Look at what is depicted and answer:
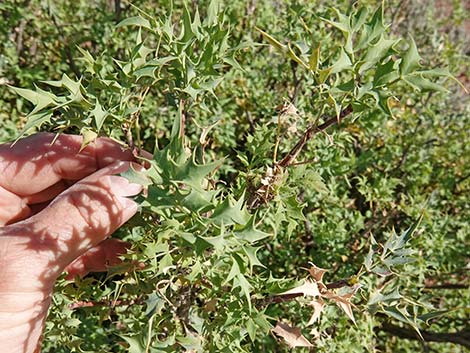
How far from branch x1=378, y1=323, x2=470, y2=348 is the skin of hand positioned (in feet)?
5.23

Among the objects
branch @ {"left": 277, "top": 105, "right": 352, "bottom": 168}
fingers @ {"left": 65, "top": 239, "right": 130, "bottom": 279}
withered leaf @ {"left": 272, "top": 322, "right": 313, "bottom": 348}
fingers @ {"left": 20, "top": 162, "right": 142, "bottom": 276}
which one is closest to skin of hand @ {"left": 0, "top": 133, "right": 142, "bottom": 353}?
fingers @ {"left": 20, "top": 162, "right": 142, "bottom": 276}

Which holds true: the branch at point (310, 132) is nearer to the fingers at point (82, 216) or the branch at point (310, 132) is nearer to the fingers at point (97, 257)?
the fingers at point (82, 216)

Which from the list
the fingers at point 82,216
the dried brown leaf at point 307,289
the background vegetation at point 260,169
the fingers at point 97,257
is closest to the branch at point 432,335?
the background vegetation at point 260,169

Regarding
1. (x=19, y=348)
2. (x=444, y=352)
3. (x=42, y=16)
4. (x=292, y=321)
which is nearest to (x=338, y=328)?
(x=292, y=321)

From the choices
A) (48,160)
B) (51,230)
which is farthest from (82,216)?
(48,160)

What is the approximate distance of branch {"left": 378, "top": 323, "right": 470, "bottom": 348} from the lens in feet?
7.00

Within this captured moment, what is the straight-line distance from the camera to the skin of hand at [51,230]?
1.29 metres

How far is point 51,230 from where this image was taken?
4.26ft

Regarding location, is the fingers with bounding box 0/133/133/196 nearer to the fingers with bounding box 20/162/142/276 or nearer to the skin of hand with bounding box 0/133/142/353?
the skin of hand with bounding box 0/133/142/353

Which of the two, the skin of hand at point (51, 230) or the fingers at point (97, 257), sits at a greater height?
the skin of hand at point (51, 230)

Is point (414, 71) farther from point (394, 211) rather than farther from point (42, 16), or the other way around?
point (42, 16)

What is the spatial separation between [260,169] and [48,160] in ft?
2.29

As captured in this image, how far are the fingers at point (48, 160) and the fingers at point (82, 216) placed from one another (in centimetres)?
18

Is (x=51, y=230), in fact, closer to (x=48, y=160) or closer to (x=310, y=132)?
(x=48, y=160)
